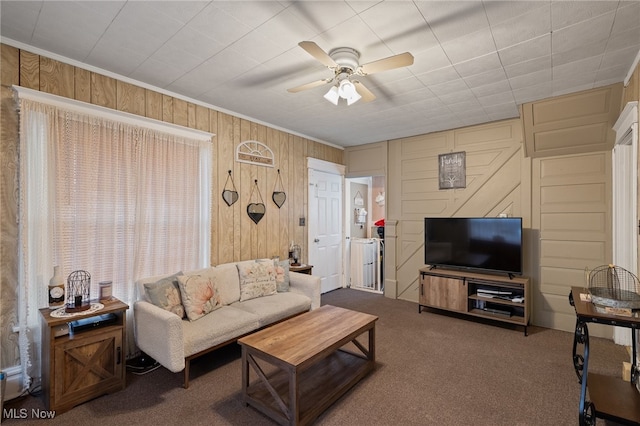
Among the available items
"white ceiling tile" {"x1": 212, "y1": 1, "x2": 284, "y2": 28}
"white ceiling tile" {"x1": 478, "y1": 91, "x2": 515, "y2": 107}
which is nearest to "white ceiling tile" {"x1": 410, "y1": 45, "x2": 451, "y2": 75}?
"white ceiling tile" {"x1": 478, "y1": 91, "x2": 515, "y2": 107}

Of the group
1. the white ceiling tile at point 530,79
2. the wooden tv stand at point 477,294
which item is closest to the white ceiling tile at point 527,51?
the white ceiling tile at point 530,79

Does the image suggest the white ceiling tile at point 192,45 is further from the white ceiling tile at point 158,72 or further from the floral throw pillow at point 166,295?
the floral throw pillow at point 166,295

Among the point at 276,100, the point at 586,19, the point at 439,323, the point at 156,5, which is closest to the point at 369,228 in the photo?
the point at 439,323

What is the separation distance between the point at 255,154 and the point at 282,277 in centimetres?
164

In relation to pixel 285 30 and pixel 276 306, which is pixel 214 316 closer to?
pixel 276 306

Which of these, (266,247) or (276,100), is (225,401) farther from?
(276,100)

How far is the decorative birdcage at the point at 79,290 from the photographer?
7.41 feet

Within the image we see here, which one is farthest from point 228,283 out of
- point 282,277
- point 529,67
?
point 529,67

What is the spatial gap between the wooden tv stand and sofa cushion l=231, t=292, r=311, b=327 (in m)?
1.76

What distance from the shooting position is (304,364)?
1.89 meters

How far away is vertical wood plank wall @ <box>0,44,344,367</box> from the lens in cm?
220

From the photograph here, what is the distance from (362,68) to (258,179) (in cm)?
226

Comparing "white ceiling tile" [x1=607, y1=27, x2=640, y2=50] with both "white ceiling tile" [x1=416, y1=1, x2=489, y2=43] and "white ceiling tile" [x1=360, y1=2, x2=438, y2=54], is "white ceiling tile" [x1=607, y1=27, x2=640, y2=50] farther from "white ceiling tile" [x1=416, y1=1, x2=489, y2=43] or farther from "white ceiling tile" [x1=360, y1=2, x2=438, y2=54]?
"white ceiling tile" [x1=360, y1=2, x2=438, y2=54]

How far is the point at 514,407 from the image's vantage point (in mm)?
2131
